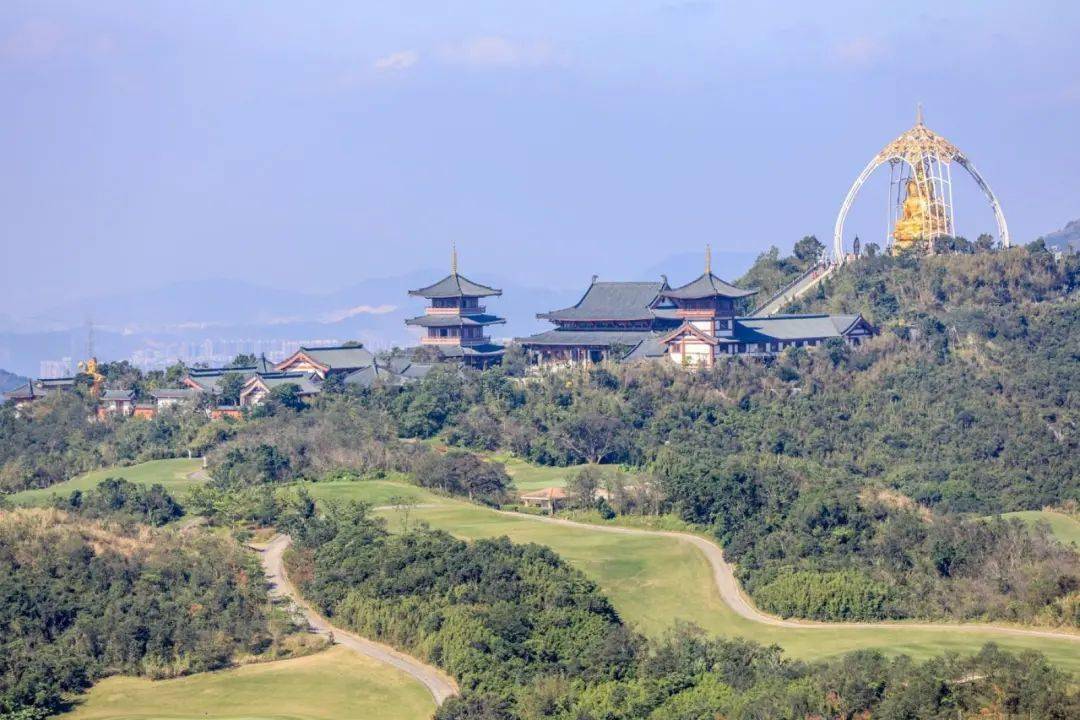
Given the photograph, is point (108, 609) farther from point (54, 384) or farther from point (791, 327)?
point (54, 384)

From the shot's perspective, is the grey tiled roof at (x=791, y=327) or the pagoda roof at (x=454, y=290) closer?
the grey tiled roof at (x=791, y=327)

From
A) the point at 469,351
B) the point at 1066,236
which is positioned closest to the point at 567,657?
the point at 469,351

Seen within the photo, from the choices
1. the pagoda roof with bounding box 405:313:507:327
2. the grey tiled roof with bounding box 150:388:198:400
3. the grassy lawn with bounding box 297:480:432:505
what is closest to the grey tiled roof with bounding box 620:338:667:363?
the pagoda roof with bounding box 405:313:507:327

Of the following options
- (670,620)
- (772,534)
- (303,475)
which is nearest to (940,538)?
(772,534)

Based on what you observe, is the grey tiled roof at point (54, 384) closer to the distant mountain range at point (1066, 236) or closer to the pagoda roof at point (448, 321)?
the pagoda roof at point (448, 321)

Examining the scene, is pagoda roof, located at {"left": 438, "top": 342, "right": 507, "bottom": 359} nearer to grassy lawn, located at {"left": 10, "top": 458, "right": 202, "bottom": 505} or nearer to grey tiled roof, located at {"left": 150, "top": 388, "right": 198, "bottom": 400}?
grey tiled roof, located at {"left": 150, "top": 388, "right": 198, "bottom": 400}

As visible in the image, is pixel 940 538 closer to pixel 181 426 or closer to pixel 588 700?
pixel 588 700

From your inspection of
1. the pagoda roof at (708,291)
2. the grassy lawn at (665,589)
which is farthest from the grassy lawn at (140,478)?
the pagoda roof at (708,291)
